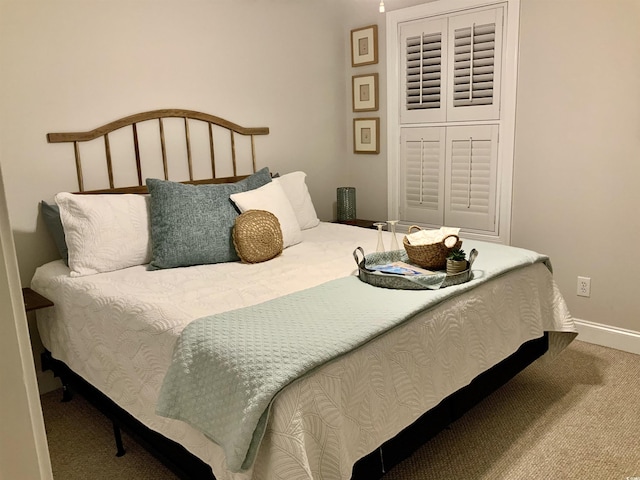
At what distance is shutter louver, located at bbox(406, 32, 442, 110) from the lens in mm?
3650

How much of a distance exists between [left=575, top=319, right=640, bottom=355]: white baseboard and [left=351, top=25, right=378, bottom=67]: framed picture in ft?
7.62

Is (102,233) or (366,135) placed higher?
Result: (366,135)

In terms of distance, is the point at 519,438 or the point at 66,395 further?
the point at 66,395

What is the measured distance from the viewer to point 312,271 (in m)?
2.48

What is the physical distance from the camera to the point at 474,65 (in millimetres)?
3465

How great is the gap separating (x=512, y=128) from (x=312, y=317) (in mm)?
2160

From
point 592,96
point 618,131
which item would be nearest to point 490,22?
point 592,96

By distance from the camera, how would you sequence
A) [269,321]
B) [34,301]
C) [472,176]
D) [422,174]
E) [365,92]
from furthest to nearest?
[365,92]
[422,174]
[472,176]
[34,301]
[269,321]

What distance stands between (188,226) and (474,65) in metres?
2.12

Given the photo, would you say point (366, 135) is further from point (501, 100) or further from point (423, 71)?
point (501, 100)

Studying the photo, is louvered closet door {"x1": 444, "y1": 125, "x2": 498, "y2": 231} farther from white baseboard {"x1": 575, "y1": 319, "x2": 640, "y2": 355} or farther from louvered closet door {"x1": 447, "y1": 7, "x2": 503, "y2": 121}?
white baseboard {"x1": 575, "y1": 319, "x2": 640, "y2": 355}

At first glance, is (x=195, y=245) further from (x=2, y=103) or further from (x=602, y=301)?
(x=602, y=301)

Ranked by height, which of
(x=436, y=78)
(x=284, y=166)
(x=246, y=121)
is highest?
(x=436, y=78)

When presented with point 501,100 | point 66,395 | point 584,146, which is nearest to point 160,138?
point 66,395
